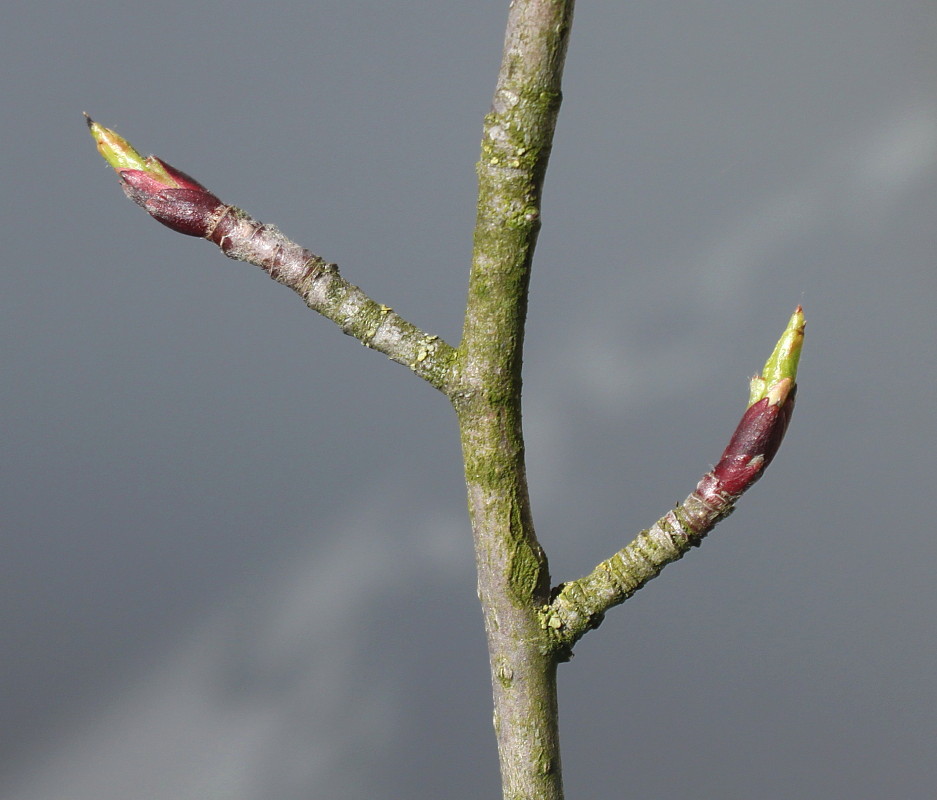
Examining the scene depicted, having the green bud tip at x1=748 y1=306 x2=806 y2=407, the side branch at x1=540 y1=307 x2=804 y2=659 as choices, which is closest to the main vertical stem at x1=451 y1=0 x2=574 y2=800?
the side branch at x1=540 y1=307 x2=804 y2=659

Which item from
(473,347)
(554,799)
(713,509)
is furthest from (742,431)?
(554,799)

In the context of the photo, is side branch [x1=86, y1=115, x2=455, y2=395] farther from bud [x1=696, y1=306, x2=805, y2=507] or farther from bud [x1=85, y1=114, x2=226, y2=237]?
bud [x1=696, y1=306, x2=805, y2=507]

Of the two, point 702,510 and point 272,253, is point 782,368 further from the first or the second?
point 272,253

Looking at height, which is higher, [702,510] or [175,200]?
[175,200]

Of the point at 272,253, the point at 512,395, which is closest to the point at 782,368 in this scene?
the point at 512,395

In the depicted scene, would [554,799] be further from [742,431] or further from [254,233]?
[254,233]

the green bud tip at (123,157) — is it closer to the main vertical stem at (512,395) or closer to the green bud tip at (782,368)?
the main vertical stem at (512,395)
